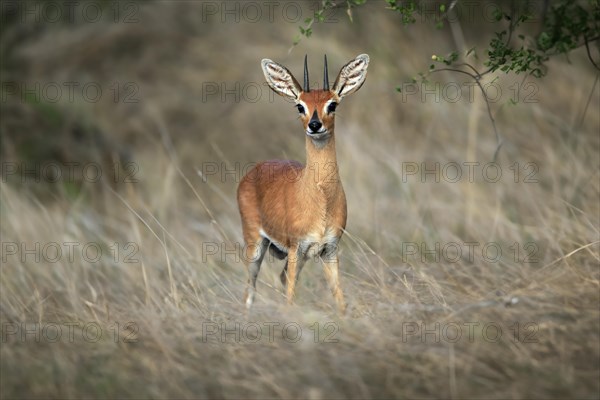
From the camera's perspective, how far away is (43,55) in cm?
1909

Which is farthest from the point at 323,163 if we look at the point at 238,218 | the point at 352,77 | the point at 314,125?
the point at 238,218

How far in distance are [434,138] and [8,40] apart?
32.2 feet

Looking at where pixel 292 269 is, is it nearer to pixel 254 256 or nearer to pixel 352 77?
pixel 254 256

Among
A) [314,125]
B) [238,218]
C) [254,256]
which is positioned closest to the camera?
[314,125]

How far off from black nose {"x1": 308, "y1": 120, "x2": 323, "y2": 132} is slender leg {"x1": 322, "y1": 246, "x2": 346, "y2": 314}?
1.03 m

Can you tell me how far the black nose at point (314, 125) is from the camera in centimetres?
684

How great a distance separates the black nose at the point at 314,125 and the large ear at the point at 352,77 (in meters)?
0.45

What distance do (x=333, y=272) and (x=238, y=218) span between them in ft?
16.8

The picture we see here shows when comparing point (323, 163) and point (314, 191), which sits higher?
point (323, 163)

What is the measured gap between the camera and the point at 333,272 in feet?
24.1

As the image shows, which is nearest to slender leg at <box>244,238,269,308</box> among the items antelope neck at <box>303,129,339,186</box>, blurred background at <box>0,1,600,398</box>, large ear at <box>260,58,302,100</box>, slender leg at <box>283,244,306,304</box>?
blurred background at <box>0,1,600,398</box>

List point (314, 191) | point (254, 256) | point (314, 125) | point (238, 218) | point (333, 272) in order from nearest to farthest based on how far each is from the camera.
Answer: point (314, 125), point (314, 191), point (333, 272), point (254, 256), point (238, 218)

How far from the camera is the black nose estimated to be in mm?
6840

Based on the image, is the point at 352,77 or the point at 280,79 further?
the point at 280,79
